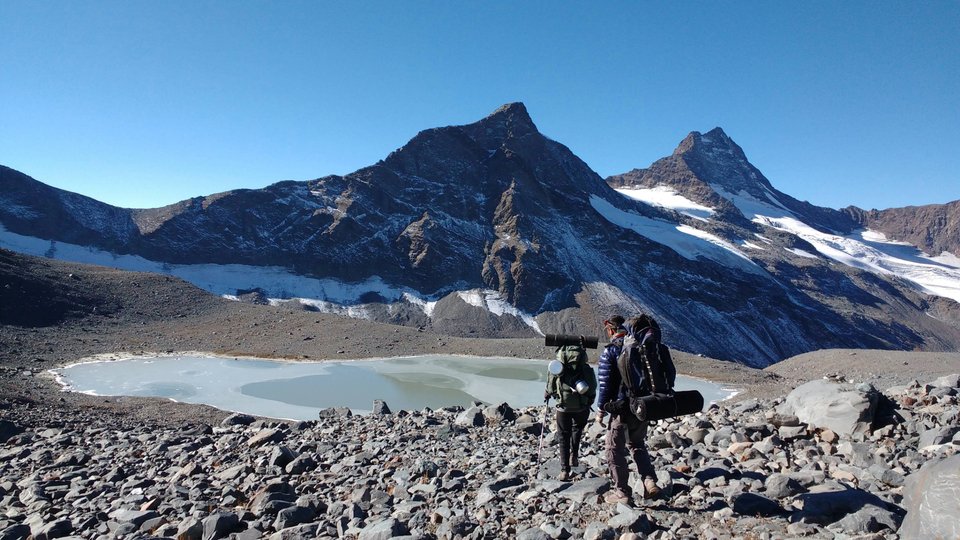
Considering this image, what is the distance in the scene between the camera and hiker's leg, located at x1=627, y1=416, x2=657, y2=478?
6309 millimetres

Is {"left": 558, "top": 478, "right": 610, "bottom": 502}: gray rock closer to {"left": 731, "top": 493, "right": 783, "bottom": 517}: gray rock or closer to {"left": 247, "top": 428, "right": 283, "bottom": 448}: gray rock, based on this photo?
{"left": 731, "top": 493, "right": 783, "bottom": 517}: gray rock

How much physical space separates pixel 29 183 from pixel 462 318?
319 feet

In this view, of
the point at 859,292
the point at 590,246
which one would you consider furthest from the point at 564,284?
the point at 859,292

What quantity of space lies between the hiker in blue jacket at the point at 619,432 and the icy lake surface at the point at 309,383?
20.6 metres

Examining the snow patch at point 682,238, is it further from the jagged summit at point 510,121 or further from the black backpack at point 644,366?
the black backpack at point 644,366

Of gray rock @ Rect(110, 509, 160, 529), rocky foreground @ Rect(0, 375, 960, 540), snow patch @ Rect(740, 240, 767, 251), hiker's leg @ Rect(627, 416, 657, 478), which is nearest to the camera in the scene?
rocky foreground @ Rect(0, 375, 960, 540)

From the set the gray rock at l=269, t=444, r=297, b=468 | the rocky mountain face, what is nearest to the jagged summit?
the rocky mountain face

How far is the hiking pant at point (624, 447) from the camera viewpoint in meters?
6.18

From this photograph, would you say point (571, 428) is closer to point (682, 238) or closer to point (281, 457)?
point (281, 457)

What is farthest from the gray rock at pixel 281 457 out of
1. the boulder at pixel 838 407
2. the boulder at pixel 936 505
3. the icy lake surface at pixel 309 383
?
the icy lake surface at pixel 309 383

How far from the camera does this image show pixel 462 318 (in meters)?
99.9

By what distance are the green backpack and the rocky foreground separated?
1.02m

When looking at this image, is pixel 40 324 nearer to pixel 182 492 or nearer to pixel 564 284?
pixel 182 492

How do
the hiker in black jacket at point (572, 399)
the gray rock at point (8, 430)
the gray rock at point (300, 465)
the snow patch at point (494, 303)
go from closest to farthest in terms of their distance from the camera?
the hiker in black jacket at point (572, 399), the gray rock at point (300, 465), the gray rock at point (8, 430), the snow patch at point (494, 303)
